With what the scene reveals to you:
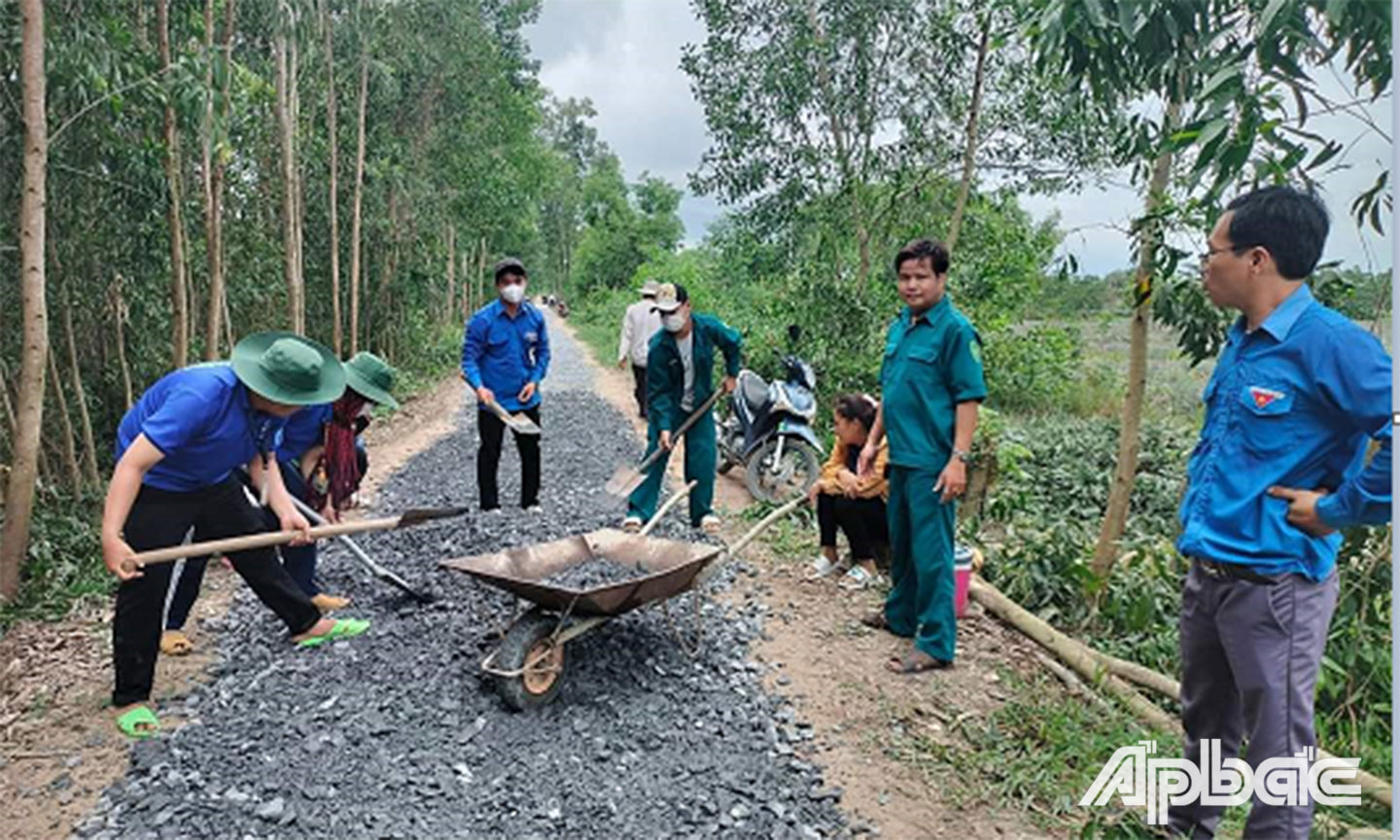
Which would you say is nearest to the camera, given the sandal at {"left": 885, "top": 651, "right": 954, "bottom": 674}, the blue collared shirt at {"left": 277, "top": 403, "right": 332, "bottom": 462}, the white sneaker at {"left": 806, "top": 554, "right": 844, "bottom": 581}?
the sandal at {"left": 885, "top": 651, "right": 954, "bottom": 674}

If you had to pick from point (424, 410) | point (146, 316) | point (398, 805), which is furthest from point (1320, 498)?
point (424, 410)

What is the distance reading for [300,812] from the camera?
266 cm

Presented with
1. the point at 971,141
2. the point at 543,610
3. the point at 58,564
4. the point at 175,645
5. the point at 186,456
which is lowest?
the point at 58,564

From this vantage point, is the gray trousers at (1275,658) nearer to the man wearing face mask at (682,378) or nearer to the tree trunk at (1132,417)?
the tree trunk at (1132,417)

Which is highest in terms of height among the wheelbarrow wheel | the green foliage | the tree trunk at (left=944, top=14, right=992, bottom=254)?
the tree trunk at (left=944, top=14, right=992, bottom=254)

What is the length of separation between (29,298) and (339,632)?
97.2 inches

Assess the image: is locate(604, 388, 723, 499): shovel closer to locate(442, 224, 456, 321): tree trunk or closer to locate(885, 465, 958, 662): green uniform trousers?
locate(885, 465, 958, 662): green uniform trousers

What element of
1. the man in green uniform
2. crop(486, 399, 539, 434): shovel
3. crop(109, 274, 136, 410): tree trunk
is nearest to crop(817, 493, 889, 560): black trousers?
the man in green uniform

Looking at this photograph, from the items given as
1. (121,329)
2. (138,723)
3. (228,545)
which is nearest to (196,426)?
(228,545)

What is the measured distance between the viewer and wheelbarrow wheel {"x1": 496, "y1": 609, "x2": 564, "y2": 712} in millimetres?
3236

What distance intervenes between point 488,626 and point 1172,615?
3.41 m

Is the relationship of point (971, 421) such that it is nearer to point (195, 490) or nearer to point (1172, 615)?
point (1172, 615)

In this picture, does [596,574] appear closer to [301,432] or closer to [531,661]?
[531,661]

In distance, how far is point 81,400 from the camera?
676 centimetres
